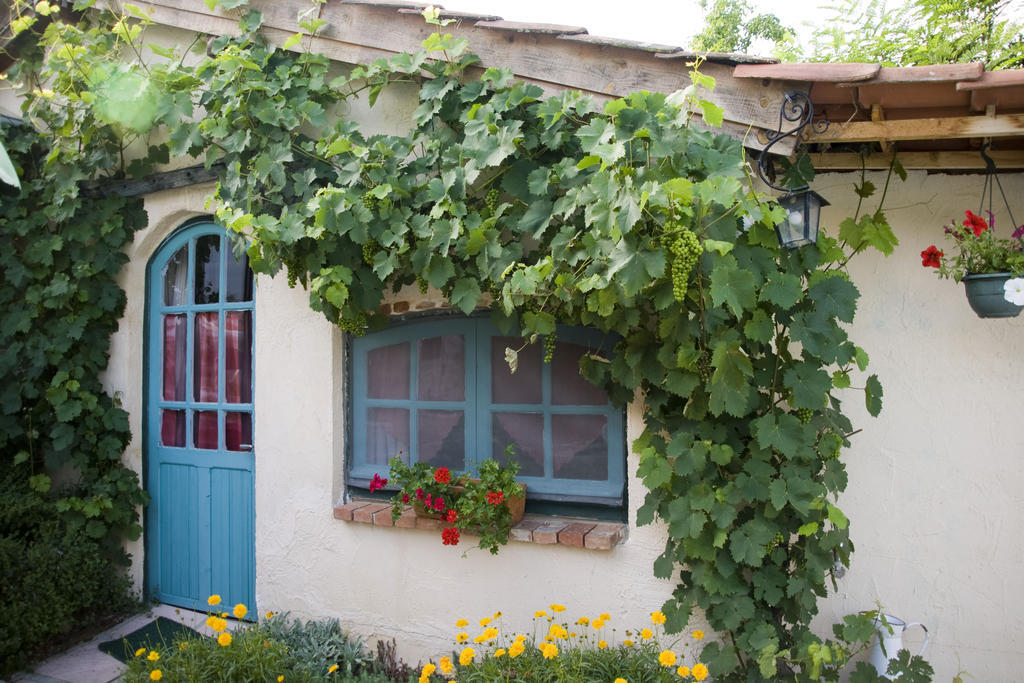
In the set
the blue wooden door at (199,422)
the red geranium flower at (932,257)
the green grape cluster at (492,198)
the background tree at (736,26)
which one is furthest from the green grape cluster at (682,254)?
the background tree at (736,26)

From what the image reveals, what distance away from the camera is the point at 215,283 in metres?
4.66

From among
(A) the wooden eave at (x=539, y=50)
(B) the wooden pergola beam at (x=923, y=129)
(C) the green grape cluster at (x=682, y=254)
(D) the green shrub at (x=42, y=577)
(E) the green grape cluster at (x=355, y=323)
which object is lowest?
(D) the green shrub at (x=42, y=577)

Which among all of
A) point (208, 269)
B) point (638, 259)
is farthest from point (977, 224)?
point (208, 269)

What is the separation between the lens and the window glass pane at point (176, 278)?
4.80 meters

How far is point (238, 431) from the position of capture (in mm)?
4531

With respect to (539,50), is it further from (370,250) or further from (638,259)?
(638,259)

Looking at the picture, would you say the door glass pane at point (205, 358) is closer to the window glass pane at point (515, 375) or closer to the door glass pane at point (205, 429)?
the door glass pane at point (205, 429)

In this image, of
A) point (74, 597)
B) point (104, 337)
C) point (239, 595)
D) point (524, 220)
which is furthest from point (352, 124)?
point (74, 597)

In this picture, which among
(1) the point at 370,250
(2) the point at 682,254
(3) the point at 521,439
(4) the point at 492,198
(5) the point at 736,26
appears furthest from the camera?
(5) the point at 736,26

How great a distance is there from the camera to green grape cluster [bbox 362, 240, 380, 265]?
→ 343 centimetres

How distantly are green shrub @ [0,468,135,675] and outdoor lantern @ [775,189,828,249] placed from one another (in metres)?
4.36

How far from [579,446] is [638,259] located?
135 centimetres

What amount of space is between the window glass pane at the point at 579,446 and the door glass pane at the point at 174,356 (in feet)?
8.79

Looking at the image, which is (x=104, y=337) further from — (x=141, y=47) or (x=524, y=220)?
(x=524, y=220)
